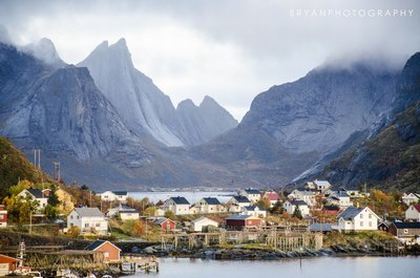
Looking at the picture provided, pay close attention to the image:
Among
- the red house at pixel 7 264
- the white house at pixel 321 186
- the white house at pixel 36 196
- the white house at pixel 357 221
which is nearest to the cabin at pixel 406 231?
the white house at pixel 357 221

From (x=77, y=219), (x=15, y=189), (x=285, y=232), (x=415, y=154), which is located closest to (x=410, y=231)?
(x=285, y=232)

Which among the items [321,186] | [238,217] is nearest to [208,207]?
[238,217]

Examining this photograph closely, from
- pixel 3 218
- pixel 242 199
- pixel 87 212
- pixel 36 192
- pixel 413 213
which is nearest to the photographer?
pixel 3 218

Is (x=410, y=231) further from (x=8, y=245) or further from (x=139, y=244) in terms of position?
(x=8, y=245)

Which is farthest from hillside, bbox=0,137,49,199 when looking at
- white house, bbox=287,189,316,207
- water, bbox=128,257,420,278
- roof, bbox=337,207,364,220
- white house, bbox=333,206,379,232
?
white house, bbox=287,189,316,207

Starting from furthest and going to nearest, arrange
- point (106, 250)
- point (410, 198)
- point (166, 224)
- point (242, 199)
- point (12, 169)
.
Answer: point (242, 199)
point (410, 198)
point (12, 169)
point (166, 224)
point (106, 250)

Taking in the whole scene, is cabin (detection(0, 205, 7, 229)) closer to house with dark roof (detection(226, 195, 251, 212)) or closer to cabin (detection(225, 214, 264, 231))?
cabin (detection(225, 214, 264, 231))

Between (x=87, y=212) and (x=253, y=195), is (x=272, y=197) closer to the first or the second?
(x=253, y=195)

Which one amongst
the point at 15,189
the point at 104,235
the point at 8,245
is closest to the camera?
the point at 8,245
